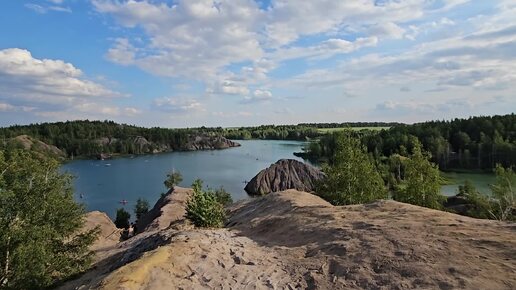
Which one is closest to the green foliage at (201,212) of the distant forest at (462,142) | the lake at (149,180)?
the lake at (149,180)

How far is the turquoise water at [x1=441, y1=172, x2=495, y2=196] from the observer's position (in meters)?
84.1

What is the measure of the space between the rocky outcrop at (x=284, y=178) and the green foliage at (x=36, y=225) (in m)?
72.6

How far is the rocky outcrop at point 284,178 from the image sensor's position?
3819 inches

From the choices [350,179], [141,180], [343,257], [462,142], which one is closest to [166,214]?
[350,179]

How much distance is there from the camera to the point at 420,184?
116ft

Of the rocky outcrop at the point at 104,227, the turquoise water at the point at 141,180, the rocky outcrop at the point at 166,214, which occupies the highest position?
the rocky outcrop at the point at 166,214

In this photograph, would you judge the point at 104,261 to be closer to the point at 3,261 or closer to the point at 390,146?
the point at 3,261

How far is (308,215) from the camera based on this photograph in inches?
784

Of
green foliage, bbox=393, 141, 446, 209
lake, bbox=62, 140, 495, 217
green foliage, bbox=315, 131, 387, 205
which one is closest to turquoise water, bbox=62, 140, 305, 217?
lake, bbox=62, 140, 495, 217

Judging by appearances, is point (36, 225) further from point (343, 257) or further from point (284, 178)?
point (284, 178)

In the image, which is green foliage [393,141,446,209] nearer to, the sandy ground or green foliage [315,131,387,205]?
green foliage [315,131,387,205]

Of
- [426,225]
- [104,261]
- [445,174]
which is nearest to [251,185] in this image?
[445,174]

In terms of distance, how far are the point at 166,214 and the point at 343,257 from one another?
1415 inches

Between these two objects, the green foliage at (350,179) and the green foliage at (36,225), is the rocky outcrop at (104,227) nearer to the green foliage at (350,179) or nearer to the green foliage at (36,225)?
the green foliage at (36,225)
